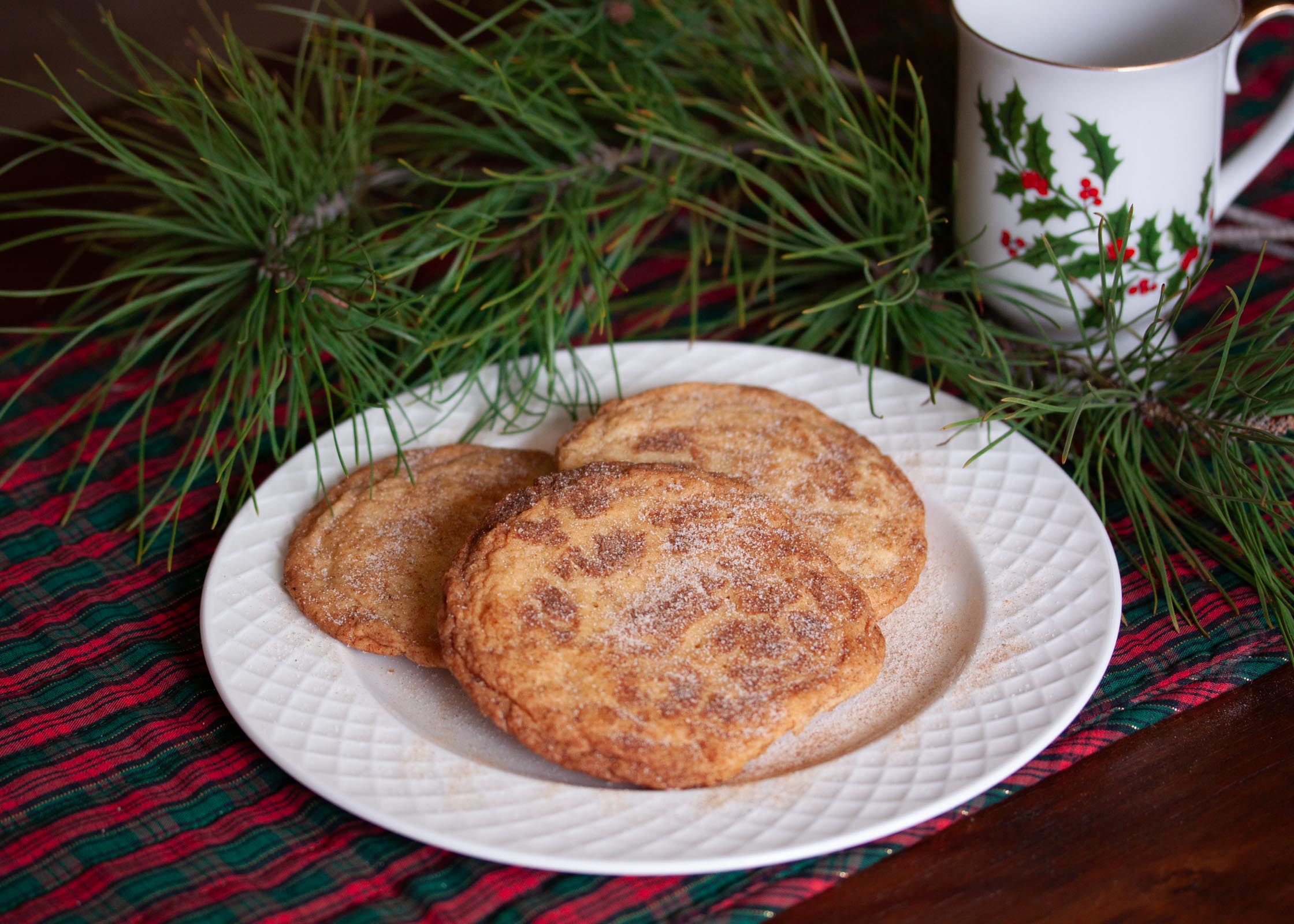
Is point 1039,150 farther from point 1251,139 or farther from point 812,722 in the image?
point 812,722

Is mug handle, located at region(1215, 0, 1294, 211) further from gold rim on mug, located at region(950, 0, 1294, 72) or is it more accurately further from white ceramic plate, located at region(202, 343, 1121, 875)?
white ceramic plate, located at region(202, 343, 1121, 875)

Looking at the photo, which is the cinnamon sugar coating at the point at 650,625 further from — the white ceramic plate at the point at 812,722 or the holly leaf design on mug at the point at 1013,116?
the holly leaf design on mug at the point at 1013,116

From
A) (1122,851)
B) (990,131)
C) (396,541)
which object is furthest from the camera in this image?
(990,131)

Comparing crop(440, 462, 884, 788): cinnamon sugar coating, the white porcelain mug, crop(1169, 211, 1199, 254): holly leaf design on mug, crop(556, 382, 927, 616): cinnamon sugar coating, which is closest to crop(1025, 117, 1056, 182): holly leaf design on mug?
the white porcelain mug

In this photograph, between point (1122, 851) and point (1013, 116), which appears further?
point (1013, 116)

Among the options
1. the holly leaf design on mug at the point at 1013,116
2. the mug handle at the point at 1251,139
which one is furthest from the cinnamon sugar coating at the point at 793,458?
the mug handle at the point at 1251,139

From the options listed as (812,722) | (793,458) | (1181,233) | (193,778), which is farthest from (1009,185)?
(193,778)

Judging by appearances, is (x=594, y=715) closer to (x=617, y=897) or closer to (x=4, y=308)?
(x=617, y=897)

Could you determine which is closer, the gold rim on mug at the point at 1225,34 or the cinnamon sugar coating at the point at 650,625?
the cinnamon sugar coating at the point at 650,625

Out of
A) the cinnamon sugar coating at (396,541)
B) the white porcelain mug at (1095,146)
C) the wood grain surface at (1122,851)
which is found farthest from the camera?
the white porcelain mug at (1095,146)
